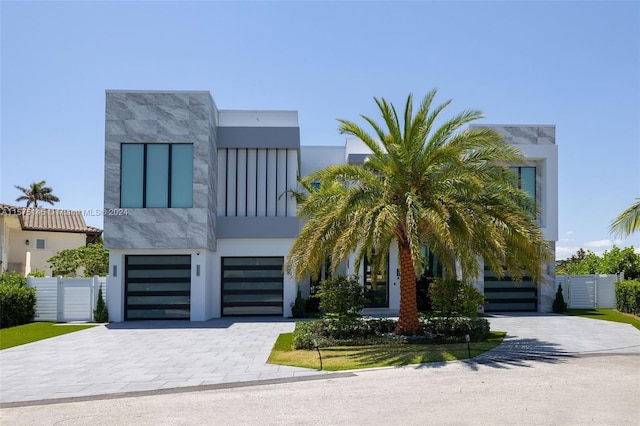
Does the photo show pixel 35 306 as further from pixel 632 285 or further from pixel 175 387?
pixel 632 285

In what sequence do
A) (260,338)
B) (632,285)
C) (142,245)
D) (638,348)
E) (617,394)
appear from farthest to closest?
1. (632,285)
2. (142,245)
3. (260,338)
4. (638,348)
5. (617,394)

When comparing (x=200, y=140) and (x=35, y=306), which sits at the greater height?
(x=200, y=140)

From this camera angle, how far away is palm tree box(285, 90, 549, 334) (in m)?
13.5

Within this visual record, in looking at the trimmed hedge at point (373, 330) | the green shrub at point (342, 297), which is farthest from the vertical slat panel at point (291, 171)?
the trimmed hedge at point (373, 330)

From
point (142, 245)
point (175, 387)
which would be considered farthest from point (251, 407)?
point (142, 245)

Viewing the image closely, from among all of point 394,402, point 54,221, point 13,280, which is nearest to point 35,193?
point 54,221

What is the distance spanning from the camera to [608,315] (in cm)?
2316

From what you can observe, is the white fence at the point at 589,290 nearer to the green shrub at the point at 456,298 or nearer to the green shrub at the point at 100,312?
the green shrub at the point at 456,298

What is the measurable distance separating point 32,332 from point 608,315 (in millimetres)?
23297

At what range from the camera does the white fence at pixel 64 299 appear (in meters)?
21.7

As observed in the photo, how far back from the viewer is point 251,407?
28.8 ft

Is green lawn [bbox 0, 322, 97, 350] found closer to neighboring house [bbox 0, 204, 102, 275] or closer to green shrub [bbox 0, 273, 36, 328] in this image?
green shrub [bbox 0, 273, 36, 328]

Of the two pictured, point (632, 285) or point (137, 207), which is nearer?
point (137, 207)

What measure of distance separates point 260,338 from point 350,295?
3493mm
